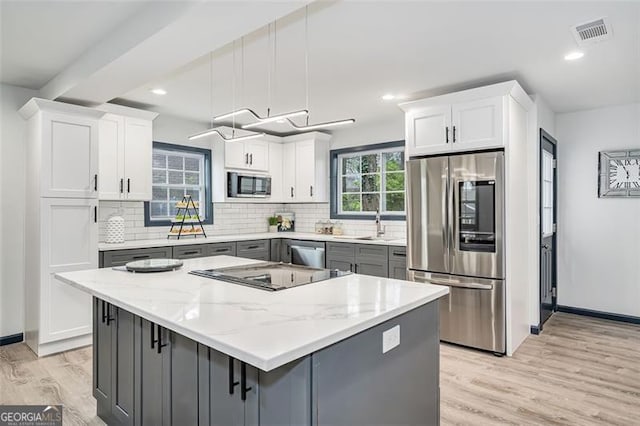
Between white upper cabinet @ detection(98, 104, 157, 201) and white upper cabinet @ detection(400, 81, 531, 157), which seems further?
white upper cabinet @ detection(98, 104, 157, 201)

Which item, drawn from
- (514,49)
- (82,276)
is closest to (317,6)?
(514,49)

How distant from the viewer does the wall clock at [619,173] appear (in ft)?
13.9

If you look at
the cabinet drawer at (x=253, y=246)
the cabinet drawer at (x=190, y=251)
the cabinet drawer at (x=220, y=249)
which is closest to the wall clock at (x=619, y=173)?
the cabinet drawer at (x=253, y=246)

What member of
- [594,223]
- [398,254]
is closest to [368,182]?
[398,254]

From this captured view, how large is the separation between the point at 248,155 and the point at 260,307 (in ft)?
12.9

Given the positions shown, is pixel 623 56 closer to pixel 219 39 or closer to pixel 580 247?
pixel 580 247

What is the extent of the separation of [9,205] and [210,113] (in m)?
2.17

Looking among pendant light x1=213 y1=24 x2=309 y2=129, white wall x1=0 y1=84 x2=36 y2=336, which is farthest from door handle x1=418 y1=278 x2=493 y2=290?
white wall x1=0 y1=84 x2=36 y2=336

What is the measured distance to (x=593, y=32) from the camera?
2.52 metres

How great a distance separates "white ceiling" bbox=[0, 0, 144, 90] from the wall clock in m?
4.78

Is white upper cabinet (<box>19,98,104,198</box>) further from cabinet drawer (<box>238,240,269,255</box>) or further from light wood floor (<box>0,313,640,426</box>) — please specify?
cabinet drawer (<box>238,240,269,255</box>)

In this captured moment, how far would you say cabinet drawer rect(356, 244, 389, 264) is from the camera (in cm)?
422

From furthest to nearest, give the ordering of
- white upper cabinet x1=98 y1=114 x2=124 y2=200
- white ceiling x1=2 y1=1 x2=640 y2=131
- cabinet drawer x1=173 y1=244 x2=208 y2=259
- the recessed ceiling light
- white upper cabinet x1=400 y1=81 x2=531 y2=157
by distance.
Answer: cabinet drawer x1=173 y1=244 x2=208 y2=259
white upper cabinet x1=98 y1=114 x2=124 y2=200
white upper cabinet x1=400 y1=81 x2=531 y2=157
the recessed ceiling light
white ceiling x1=2 y1=1 x2=640 y2=131

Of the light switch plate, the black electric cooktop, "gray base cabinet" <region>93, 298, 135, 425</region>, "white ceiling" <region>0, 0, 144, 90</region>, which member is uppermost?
"white ceiling" <region>0, 0, 144, 90</region>
